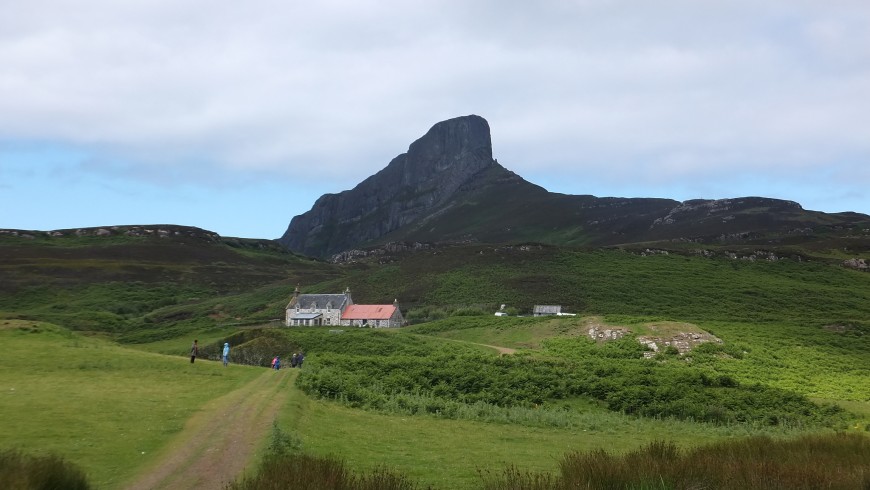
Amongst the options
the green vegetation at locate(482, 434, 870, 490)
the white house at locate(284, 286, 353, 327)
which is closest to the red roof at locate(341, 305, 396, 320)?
the white house at locate(284, 286, 353, 327)

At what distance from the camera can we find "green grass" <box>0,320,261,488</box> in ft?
53.2

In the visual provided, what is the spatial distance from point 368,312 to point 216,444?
75373 mm

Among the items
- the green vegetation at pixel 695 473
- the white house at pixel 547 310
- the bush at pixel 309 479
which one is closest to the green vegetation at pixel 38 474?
the bush at pixel 309 479

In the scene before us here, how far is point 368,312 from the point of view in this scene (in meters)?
92.8

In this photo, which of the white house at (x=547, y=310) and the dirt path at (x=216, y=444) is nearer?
the dirt path at (x=216, y=444)

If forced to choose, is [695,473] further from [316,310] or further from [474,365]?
[316,310]

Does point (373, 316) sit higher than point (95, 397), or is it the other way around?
point (95, 397)

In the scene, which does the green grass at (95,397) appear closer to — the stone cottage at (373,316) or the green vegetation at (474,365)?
the green vegetation at (474,365)

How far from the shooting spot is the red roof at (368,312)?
90.3 metres

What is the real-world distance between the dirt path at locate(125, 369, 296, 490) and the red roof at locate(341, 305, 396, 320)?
2484 inches

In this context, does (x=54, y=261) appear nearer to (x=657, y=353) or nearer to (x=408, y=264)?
(x=408, y=264)

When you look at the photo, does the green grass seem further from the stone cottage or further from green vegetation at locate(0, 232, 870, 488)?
the stone cottage

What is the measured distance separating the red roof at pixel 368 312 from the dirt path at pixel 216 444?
6310cm

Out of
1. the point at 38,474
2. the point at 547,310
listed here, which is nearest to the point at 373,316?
the point at 547,310
